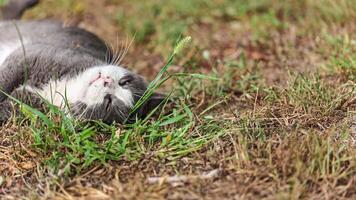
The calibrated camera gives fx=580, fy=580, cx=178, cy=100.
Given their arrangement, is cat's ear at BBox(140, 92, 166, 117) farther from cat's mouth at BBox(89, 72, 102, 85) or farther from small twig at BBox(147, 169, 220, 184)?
small twig at BBox(147, 169, 220, 184)

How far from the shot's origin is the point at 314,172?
2.82 meters

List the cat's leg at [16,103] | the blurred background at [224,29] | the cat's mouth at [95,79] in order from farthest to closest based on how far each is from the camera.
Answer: the blurred background at [224,29], the cat's mouth at [95,79], the cat's leg at [16,103]

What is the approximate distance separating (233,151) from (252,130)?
19cm

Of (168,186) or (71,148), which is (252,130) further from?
(71,148)

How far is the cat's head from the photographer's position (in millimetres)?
3617

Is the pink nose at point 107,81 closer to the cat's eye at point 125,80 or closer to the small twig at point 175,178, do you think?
the cat's eye at point 125,80

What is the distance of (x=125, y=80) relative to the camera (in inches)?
152

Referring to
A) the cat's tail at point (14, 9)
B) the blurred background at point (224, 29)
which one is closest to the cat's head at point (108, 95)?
the blurred background at point (224, 29)

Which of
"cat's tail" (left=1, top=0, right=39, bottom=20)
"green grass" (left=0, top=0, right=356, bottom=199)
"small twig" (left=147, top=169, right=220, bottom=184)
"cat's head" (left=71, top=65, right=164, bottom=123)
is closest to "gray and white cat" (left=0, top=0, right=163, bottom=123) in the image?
"cat's head" (left=71, top=65, right=164, bottom=123)

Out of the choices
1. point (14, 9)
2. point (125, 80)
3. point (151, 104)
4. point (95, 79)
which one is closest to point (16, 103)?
point (95, 79)

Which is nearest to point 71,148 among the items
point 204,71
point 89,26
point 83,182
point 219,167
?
point 83,182

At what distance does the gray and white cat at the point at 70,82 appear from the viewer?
3.63 m

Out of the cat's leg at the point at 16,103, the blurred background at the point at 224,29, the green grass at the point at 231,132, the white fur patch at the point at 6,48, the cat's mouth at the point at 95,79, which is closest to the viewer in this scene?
the green grass at the point at 231,132

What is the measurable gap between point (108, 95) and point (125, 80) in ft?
0.69
